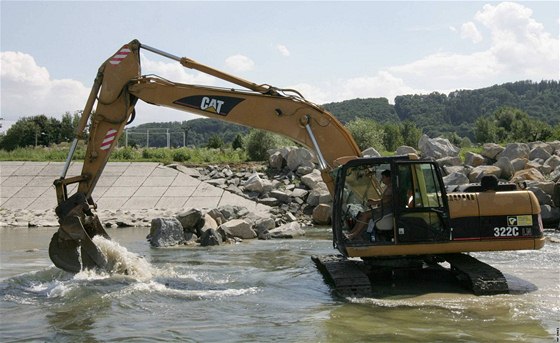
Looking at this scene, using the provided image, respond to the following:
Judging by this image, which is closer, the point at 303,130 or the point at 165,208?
the point at 303,130

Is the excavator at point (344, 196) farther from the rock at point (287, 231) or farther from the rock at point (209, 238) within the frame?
the rock at point (287, 231)

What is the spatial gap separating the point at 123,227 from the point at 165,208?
105 inches

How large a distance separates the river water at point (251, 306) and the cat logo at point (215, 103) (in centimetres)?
279

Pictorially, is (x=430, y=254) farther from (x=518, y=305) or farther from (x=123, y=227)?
(x=123, y=227)

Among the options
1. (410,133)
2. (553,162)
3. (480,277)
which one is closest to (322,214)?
(553,162)

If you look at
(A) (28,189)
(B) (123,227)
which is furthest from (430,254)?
(A) (28,189)

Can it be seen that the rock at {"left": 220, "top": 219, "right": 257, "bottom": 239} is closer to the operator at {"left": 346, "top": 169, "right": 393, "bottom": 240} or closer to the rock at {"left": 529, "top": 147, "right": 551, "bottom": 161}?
the operator at {"left": 346, "top": 169, "right": 393, "bottom": 240}

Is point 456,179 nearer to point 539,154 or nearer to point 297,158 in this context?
point 297,158

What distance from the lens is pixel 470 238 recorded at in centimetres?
1034

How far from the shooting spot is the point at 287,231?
18891mm

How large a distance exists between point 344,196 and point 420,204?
1.18 meters

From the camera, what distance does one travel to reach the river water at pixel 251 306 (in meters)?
8.04

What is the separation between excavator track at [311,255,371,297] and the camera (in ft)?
32.8

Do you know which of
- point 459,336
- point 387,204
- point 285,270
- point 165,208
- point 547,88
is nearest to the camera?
point 459,336
